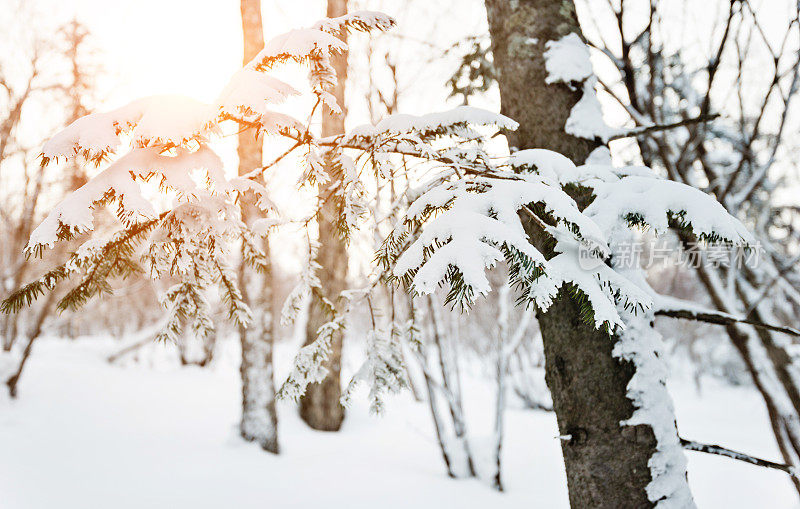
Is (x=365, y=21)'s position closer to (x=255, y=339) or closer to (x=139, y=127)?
(x=139, y=127)

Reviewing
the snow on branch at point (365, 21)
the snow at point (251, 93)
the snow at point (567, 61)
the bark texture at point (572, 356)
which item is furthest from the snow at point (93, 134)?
the snow at point (567, 61)

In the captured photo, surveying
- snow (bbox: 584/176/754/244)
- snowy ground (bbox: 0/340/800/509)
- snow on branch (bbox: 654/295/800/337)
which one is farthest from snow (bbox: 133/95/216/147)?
snowy ground (bbox: 0/340/800/509)

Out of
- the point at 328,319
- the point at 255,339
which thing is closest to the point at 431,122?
the point at 255,339

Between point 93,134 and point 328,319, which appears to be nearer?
point 93,134

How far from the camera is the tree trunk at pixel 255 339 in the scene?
4.72m

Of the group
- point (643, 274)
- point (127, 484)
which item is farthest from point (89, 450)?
point (643, 274)

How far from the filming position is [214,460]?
421 centimetres

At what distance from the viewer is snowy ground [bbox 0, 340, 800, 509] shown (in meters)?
3.52

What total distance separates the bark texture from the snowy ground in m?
2.38

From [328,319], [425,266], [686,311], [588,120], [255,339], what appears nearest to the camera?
[425,266]

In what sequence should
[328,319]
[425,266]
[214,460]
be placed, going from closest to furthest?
[425,266] → [214,460] → [328,319]

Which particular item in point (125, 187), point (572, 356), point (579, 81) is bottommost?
point (572, 356)

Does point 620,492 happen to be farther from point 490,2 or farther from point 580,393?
point 490,2

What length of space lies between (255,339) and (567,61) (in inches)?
170
